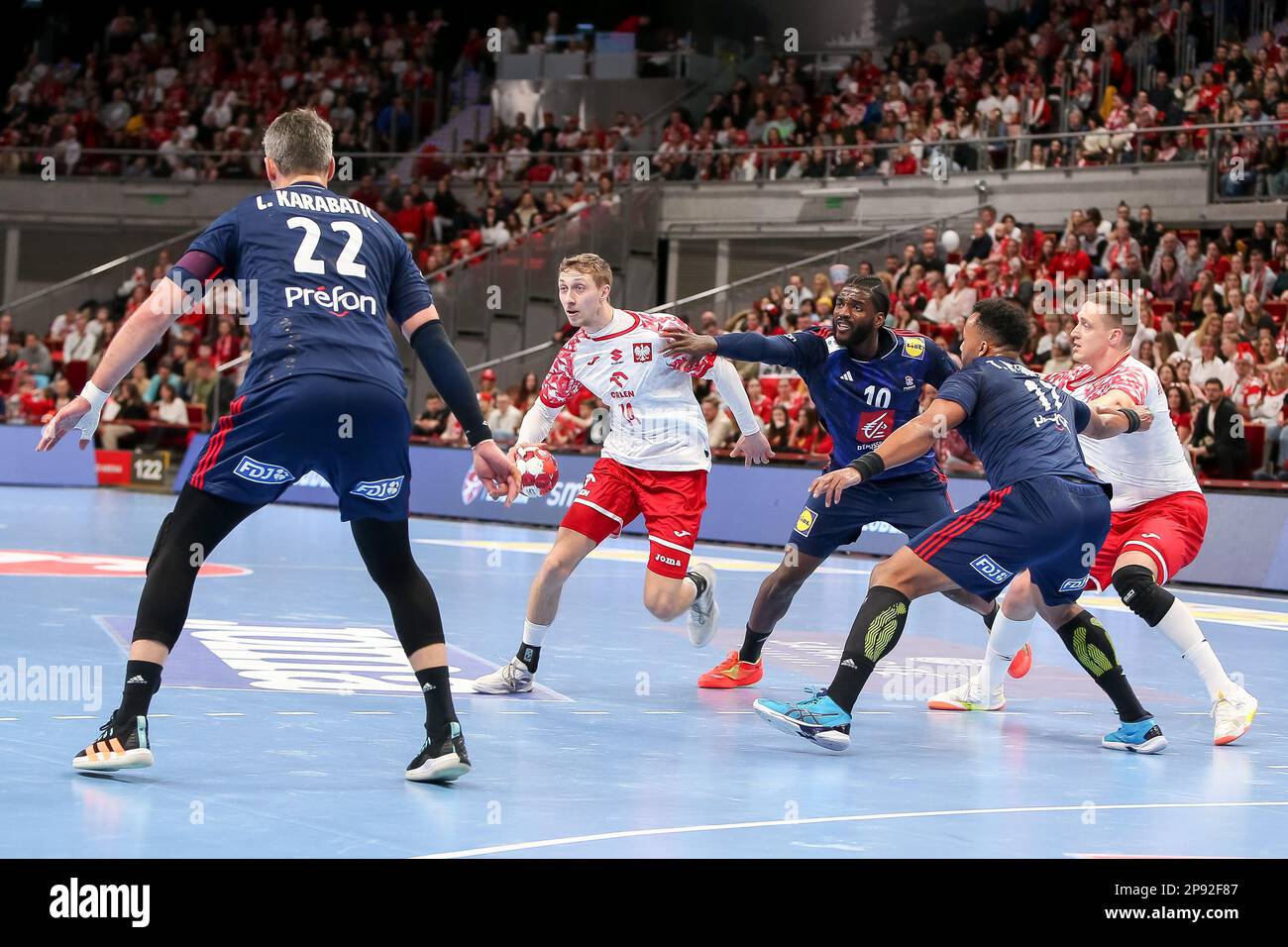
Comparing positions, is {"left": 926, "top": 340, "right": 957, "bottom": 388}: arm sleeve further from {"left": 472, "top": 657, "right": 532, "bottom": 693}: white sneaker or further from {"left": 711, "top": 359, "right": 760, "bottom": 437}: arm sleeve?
{"left": 472, "top": 657, "right": 532, "bottom": 693}: white sneaker

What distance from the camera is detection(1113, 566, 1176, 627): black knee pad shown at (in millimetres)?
7551

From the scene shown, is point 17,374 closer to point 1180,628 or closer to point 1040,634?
point 1040,634

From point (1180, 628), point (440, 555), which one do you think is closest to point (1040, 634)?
point (1180, 628)

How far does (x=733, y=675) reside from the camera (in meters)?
8.57

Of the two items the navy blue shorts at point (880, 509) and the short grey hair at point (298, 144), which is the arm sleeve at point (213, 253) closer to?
the short grey hair at point (298, 144)

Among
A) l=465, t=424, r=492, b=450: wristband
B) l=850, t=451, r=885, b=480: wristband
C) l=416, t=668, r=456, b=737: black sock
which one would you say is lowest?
l=416, t=668, r=456, b=737: black sock

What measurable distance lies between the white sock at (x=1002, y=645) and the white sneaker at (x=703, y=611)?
1.55 meters

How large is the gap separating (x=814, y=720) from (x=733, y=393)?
2663mm

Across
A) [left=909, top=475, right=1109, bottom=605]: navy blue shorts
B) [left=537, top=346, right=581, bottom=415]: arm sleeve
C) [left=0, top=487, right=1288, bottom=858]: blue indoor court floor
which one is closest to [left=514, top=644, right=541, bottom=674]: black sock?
[left=0, top=487, right=1288, bottom=858]: blue indoor court floor

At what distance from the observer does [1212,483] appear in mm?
15602

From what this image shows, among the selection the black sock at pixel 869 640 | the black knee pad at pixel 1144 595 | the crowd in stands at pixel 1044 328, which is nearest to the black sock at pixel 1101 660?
the black knee pad at pixel 1144 595
